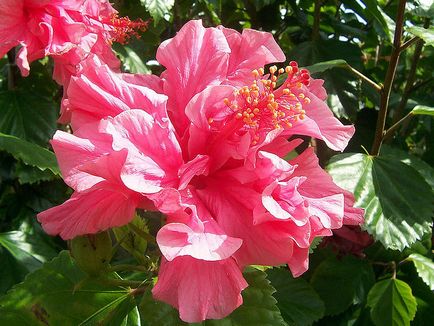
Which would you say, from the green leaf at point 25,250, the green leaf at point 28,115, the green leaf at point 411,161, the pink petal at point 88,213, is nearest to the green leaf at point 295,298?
the green leaf at point 411,161

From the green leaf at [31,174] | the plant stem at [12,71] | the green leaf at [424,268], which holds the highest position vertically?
the plant stem at [12,71]

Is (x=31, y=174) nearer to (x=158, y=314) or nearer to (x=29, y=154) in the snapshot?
(x=29, y=154)

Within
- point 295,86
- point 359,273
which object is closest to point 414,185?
point 359,273

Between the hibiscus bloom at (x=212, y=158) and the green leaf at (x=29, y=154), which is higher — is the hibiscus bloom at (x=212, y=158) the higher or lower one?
the higher one

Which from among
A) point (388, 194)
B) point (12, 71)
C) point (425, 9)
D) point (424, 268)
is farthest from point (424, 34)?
point (12, 71)

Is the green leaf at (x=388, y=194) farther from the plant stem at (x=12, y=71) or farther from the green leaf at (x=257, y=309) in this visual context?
the plant stem at (x=12, y=71)

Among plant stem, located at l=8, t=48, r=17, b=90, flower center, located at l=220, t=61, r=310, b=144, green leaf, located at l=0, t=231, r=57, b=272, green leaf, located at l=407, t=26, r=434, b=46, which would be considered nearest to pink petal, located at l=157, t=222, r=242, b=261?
flower center, located at l=220, t=61, r=310, b=144

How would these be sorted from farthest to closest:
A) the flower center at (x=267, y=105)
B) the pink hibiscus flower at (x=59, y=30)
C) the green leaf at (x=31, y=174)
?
the green leaf at (x=31, y=174)
the pink hibiscus flower at (x=59, y=30)
the flower center at (x=267, y=105)

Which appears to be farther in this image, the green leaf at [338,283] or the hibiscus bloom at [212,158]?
the green leaf at [338,283]
